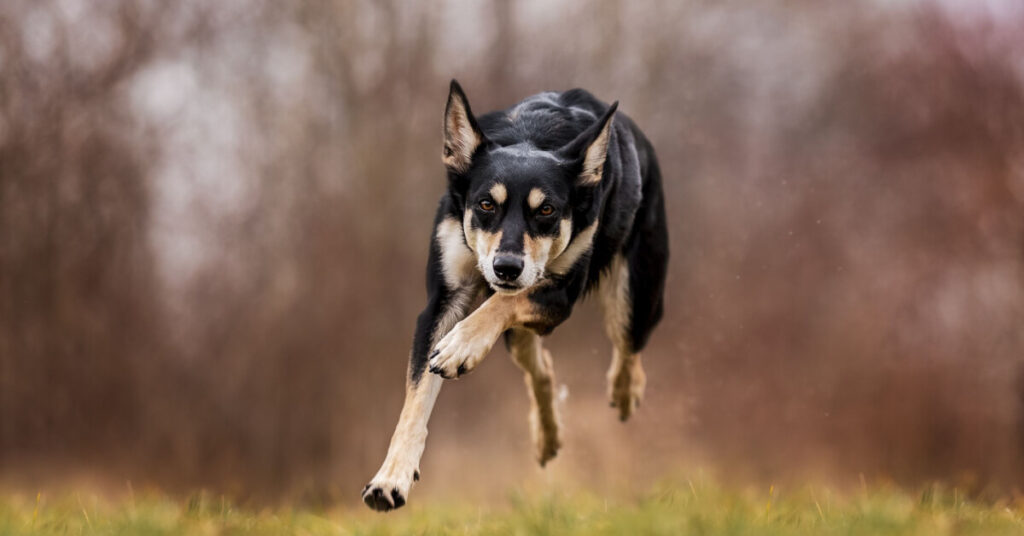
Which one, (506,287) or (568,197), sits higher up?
(568,197)

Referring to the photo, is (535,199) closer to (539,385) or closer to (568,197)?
(568,197)

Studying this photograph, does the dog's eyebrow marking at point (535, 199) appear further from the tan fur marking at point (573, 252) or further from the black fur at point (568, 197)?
the tan fur marking at point (573, 252)

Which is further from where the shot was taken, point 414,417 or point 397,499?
point 414,417

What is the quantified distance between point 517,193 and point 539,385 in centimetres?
→ 207

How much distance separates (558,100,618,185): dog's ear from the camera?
4645 mm

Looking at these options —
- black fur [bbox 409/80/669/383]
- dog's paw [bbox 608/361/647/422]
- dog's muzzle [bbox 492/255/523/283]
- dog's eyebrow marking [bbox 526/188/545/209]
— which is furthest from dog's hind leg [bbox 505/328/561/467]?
dog's muzzle [bbox 492/255/523/283]

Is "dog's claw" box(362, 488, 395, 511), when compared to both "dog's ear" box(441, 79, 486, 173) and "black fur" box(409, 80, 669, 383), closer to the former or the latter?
"black fur" box(409, 80, 669, 383)

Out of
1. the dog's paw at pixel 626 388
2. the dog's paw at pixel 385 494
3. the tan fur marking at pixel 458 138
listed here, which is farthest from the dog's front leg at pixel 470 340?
the dog's paw at pixel 626 388

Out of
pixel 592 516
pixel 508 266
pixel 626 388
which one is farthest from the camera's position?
pixel 626 388

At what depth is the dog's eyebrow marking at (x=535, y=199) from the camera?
445 centimetres

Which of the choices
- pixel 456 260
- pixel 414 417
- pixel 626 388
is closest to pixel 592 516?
pixel 414 417

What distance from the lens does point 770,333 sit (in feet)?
39.4

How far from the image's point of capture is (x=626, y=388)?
6.48 meters

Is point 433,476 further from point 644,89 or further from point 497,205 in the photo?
point 497,205
